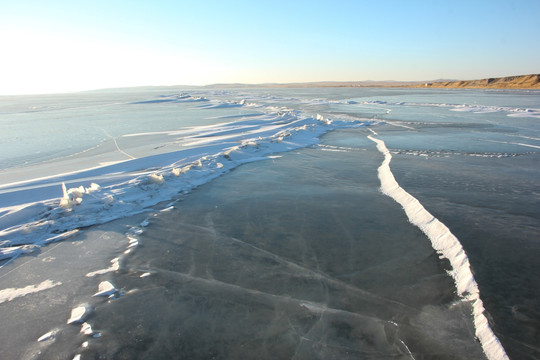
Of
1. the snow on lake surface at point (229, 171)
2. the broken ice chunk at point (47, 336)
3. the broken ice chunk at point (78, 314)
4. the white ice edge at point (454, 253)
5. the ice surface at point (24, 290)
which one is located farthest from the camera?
the snow on lake surface at point (229, 171)

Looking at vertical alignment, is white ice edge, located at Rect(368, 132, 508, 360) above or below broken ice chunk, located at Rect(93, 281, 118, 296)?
above

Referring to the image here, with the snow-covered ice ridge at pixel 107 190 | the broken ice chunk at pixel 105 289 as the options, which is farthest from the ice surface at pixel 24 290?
the snow-covered ice ridge at pixel 107 190

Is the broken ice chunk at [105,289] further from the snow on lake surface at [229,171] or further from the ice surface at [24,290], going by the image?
the ice surface at [24,290]

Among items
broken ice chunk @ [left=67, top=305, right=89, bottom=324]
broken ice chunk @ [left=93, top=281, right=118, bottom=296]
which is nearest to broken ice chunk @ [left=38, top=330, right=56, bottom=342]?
broken ice chunk @ [left=67, top=305, right=89, bottom=324]

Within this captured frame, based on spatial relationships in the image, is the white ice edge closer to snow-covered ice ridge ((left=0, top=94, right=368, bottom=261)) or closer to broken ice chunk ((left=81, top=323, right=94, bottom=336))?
broken ice chunk ((left=81, top=323, right=94, bottom=336))

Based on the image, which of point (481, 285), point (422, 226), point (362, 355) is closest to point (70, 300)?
point (362, 355)

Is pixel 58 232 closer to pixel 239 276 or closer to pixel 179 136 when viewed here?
pixel 239 276

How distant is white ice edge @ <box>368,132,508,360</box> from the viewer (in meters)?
3.40

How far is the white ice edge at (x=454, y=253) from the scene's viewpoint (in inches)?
134

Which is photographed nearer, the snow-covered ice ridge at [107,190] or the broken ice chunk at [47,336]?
the broken ice chunk at [47,336]

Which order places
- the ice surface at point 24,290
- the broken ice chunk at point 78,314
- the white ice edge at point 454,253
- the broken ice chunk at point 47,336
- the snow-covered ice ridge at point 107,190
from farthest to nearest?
the snow-covered ice ridge at point 107,190 → the ice surface at point 24,290 → the broken ice chunk at point 78,314 → the broken ice chunk at point 47,336 → the white ice edge at point 454,253

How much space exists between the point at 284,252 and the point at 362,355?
2.26 metres

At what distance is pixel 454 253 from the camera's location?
512cm

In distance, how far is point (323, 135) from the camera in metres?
18.9
